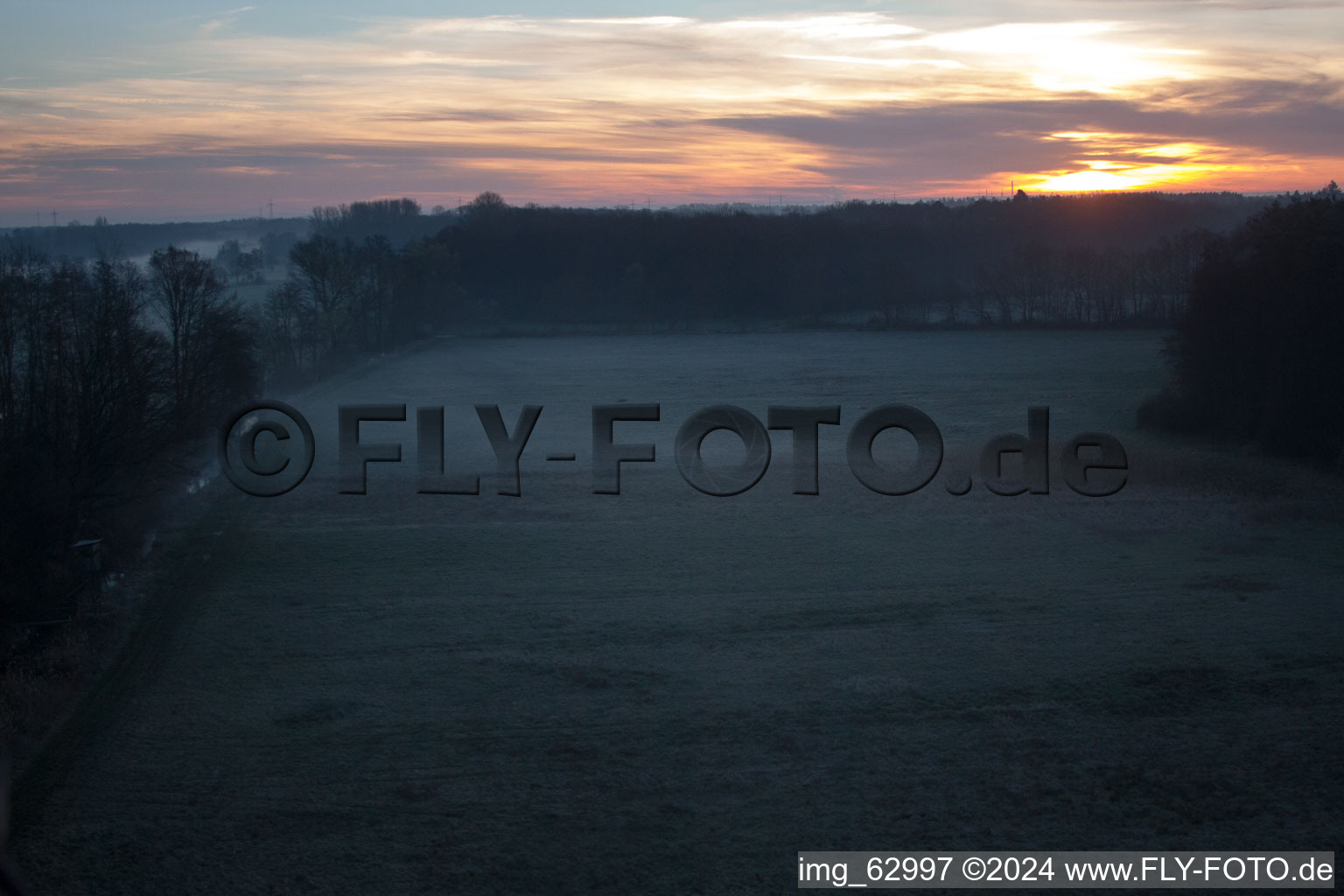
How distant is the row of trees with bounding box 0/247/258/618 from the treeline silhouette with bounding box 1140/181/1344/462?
86.2ft

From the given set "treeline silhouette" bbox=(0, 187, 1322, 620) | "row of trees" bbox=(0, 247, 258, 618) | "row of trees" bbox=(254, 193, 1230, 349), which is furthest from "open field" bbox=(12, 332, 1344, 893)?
"row of trees" bbox=(254, 193, 1230, 349)

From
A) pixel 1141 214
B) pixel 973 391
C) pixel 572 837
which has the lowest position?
pixel 572 837

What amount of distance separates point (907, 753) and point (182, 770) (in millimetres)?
7222

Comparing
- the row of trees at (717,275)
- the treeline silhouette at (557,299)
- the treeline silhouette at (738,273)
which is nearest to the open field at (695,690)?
the treeline silhouette at (557,299)

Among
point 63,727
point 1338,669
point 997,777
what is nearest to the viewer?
point 997,777

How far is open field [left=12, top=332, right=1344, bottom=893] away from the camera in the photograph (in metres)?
8.83

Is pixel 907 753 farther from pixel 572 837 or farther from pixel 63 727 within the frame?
pixel 63 727

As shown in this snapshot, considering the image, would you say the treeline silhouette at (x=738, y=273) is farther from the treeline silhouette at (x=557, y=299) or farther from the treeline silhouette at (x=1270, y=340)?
the treeline silhouette at (x=1270, y=340)

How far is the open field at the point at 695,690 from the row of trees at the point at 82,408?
1.64 metres

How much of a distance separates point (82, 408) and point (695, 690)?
13.6m

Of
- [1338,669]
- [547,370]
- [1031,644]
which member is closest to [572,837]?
[1031,644]

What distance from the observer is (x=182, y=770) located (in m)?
10.1

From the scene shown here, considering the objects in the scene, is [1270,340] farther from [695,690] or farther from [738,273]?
[738,273]

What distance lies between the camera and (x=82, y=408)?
62.1 ft
